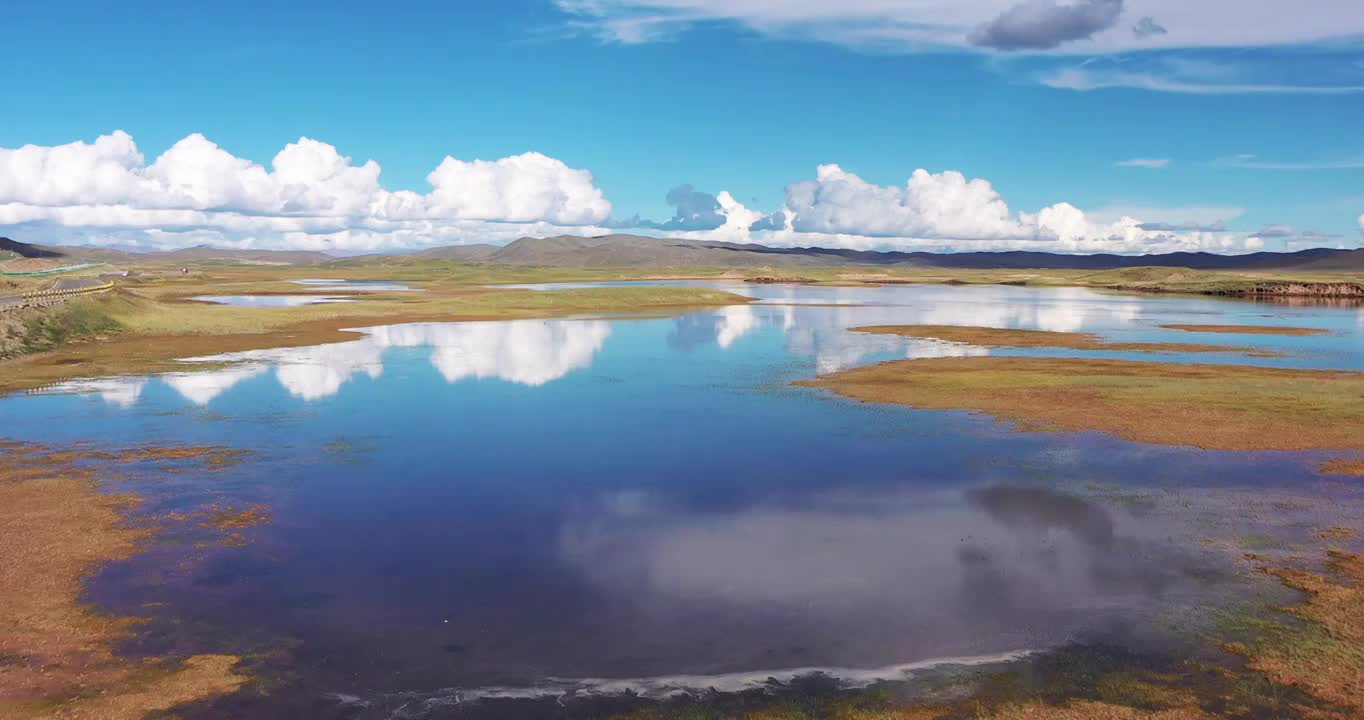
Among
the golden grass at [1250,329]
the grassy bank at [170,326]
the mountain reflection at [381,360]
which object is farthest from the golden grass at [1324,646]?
the golden grass at [1250,329]

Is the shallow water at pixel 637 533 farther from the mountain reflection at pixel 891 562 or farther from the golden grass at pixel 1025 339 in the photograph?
the golden grass at pixel 1025 339

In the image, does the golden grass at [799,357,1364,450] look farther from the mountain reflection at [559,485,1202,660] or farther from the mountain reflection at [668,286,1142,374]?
the mountain reflection at [559,485,1202,660]

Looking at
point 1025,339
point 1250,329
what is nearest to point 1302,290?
point 1250,329

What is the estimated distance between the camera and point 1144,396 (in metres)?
40.8

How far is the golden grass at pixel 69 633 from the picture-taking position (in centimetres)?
1369

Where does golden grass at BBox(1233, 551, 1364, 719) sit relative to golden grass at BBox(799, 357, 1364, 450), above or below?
below

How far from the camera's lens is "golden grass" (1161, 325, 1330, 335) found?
7775 cm

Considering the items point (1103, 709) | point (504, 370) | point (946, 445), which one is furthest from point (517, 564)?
point (504, 370)

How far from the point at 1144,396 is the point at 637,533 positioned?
29390 mm

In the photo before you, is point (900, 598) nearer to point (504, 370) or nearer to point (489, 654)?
point (489, 654)

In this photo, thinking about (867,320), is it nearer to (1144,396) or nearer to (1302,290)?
(1144,396)

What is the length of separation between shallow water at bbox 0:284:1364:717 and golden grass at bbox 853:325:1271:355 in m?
30.3

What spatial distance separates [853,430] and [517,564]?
701 inches

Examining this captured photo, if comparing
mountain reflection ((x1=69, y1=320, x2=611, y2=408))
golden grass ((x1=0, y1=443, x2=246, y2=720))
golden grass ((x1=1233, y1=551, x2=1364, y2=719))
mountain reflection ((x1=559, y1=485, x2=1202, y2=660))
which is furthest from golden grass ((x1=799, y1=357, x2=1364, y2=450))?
golden grass ((x1=0, y1=443, x2=246, y2=720))
